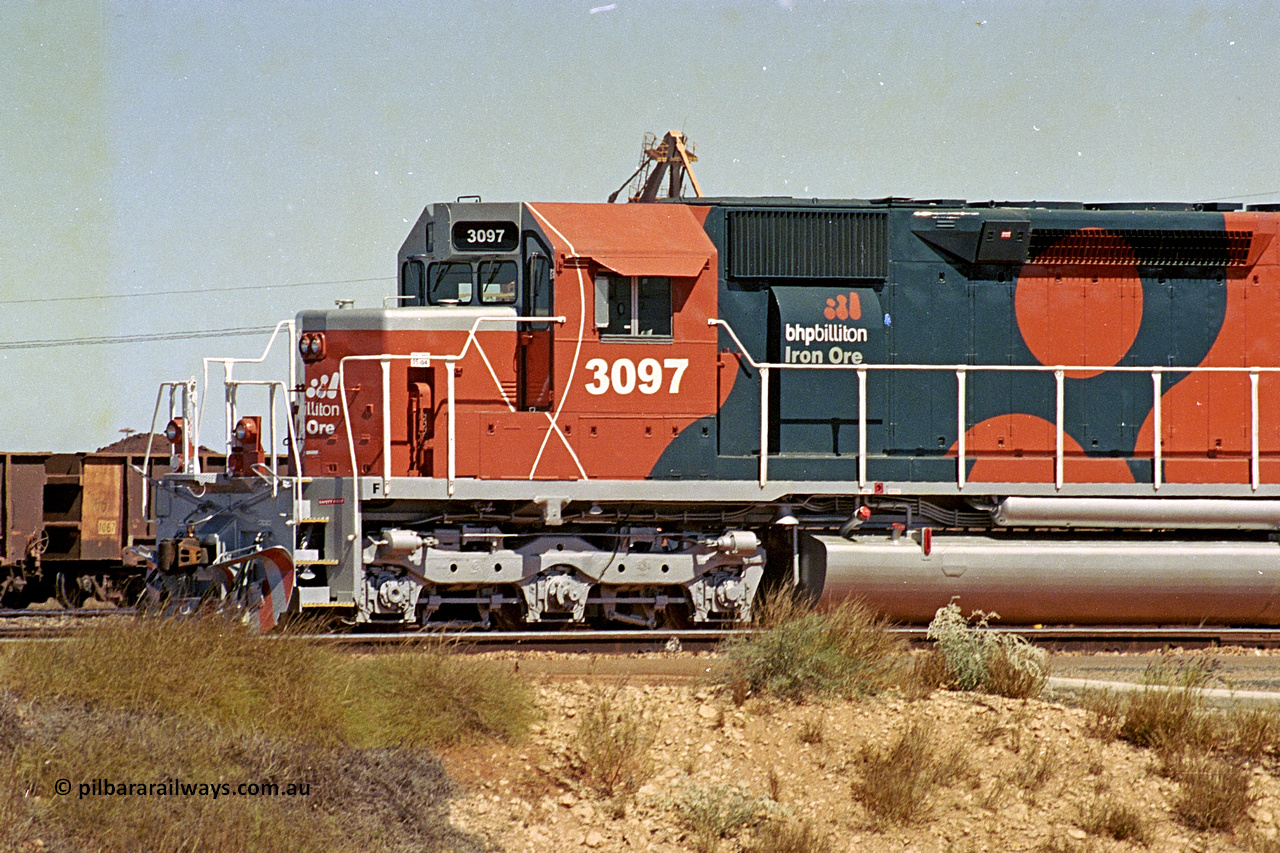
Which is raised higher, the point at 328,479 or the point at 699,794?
the point at 328,479

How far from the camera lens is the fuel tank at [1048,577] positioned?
Result: 35.7ft

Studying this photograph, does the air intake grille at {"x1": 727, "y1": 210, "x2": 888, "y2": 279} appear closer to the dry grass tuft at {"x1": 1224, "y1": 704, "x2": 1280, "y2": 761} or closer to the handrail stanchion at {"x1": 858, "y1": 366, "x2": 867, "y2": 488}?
the handrail stanchion at {"x1": 858, "y1": 366, "x2": 867, "y2": 488}

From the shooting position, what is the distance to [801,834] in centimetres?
691

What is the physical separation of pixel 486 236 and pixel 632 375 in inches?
71.1

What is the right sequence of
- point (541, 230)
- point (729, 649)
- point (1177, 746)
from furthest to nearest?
point (541, 230), point (729, 649), point (1177, 746)

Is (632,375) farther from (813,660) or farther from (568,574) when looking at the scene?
(813,660)

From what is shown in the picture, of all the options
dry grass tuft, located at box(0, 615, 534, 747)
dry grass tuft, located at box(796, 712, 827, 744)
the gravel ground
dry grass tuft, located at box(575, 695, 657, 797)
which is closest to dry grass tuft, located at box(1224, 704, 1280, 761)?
the gravel ground

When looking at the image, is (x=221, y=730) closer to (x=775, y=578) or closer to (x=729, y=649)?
(x=729, y=649)

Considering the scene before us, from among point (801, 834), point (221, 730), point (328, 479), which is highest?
point (328, 479)

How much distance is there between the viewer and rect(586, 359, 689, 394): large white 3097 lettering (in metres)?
10.6

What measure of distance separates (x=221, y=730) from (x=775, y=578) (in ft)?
19.0

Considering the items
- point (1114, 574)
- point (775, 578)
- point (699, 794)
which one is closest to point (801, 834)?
point (699, 794)

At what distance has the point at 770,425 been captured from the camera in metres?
11.1

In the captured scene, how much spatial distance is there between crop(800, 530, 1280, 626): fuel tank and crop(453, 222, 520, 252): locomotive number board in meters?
3.74
